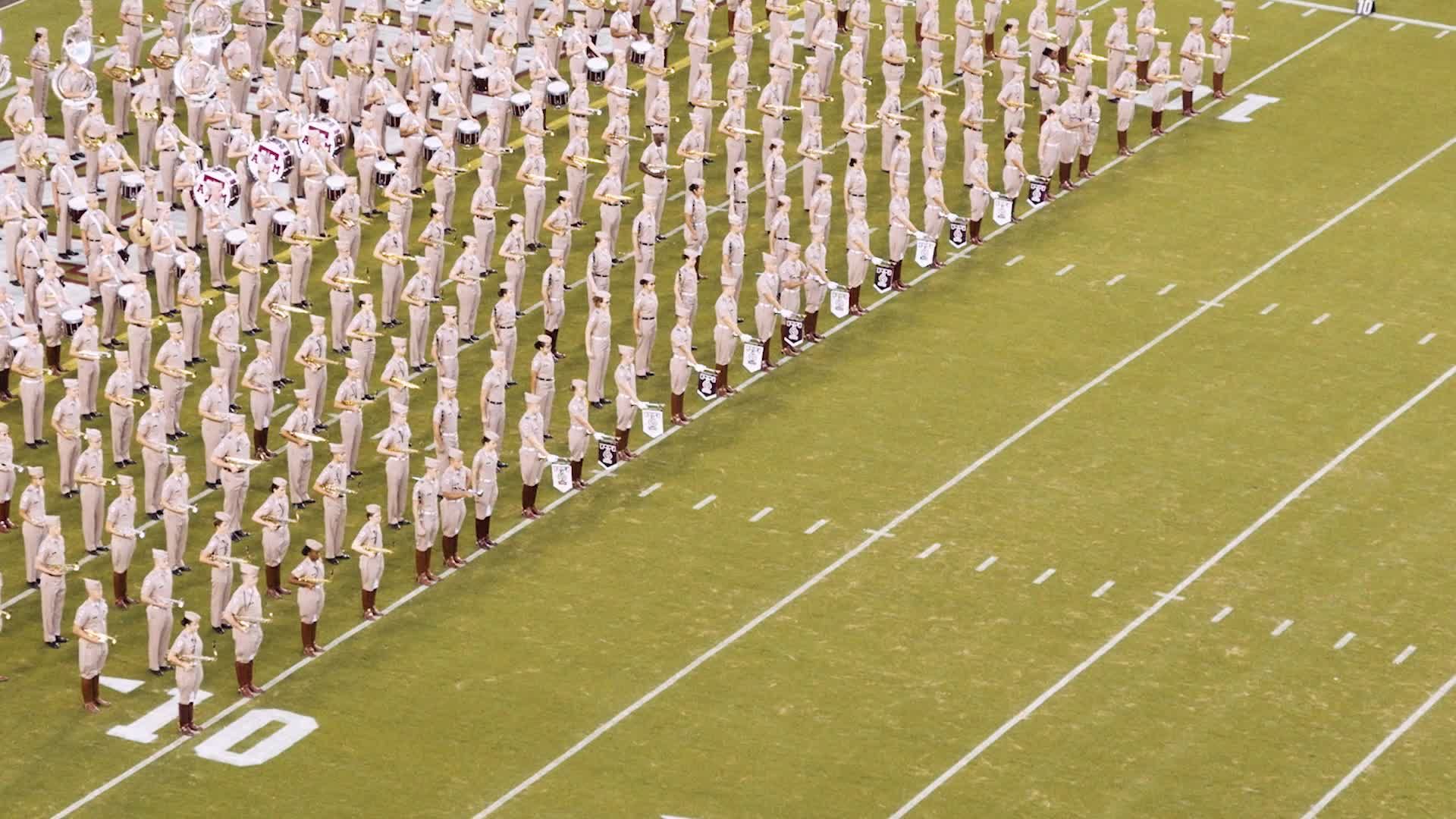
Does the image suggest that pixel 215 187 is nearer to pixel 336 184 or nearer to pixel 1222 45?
pixel 336 184

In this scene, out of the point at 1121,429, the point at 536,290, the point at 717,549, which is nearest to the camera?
the point at 717,549

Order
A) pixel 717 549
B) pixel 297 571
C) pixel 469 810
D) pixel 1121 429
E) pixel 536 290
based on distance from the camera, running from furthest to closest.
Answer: pixel 536 290
pixel 1121 429
pixel 717 549
pixel 297 571
pixel 469 810

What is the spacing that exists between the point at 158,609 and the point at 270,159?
10032mm

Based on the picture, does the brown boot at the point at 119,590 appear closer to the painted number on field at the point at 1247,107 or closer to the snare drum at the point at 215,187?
the snare drum at the point at 215,187

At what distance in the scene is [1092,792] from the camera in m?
26.6

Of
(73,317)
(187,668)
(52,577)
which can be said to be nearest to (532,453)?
(52,577)

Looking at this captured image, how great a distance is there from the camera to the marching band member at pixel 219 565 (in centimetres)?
2831

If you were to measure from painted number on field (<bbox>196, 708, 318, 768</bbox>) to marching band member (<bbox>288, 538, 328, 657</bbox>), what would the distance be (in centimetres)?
104

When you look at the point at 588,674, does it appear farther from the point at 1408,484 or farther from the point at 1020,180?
the point at 1020,180

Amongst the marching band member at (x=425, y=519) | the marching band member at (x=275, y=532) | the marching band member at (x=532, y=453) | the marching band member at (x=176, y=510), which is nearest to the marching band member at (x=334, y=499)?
the marching band member at (x=275, y=532)

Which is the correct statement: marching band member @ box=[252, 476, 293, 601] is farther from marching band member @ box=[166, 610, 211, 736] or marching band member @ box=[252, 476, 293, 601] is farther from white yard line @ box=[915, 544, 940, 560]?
white yard line @ box=[915, 544, 940, 560]

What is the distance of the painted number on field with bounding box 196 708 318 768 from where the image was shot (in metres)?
26.9

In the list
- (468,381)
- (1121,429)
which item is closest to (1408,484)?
(1121,429)

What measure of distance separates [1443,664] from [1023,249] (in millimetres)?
10364
